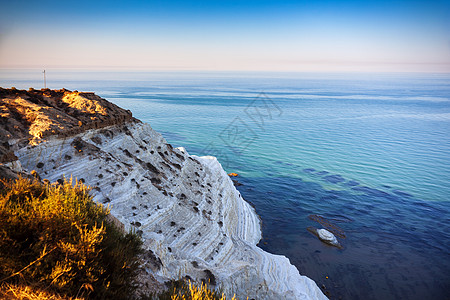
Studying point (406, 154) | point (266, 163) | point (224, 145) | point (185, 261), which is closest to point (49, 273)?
point (185, 261)

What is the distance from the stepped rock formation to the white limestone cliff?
0.05 meters

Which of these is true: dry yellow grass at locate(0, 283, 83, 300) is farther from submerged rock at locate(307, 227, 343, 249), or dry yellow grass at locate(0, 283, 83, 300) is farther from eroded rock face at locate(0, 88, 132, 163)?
submerged rock at locate(307, 227, 343, 249)

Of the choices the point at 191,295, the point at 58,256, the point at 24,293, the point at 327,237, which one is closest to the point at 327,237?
the point at 327,237

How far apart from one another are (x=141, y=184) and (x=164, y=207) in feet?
6.53

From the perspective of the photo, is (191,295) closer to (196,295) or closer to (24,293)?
(196,295)

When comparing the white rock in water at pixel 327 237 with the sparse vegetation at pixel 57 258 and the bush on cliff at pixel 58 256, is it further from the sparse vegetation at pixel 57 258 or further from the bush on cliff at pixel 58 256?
the bush on cliff at pixel 58 256

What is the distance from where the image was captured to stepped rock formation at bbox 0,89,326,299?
12597 millimetres

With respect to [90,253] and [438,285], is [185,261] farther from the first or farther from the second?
[438,285]

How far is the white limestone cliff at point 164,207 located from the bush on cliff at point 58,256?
12.1 feet

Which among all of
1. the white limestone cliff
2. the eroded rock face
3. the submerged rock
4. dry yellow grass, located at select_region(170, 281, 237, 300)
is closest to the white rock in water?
the submerged rock

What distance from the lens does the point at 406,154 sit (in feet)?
191

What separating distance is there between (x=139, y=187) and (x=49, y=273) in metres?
10.6

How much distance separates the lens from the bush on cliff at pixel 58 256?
568cm

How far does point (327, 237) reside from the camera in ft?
85.4
